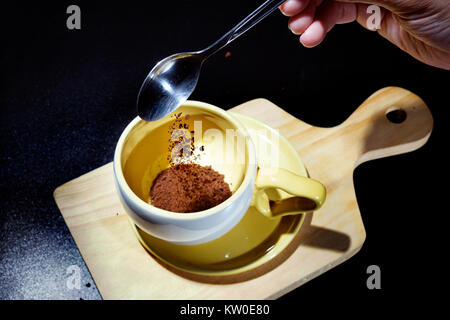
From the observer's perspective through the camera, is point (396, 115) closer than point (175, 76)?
No

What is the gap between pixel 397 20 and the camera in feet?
2.09

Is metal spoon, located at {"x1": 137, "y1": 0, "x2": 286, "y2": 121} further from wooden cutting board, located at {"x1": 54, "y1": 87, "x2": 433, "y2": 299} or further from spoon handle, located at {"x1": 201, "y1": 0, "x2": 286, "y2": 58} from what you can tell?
wooden cutting board, located at {"x1": 54, "y1": 87, "x2": 433, "y2": 299}

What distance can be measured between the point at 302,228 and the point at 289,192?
0.10 m

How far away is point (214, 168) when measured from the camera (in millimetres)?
574

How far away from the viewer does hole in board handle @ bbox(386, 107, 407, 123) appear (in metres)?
0.65

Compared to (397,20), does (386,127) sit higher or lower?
lower

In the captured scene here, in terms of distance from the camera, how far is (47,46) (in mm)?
844

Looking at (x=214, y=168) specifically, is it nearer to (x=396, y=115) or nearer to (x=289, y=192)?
(x=289, y=192)

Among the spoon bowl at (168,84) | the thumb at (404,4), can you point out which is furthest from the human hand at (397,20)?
the spoon bowl at (168,84)

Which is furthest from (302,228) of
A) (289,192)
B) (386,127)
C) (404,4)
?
(404,4)

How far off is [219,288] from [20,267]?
0.30m

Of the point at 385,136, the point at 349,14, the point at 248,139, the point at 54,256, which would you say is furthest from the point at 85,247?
the point at 349,14

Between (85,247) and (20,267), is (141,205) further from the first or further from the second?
(20,267)

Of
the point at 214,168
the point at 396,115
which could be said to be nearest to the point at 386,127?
the point at 396,115
